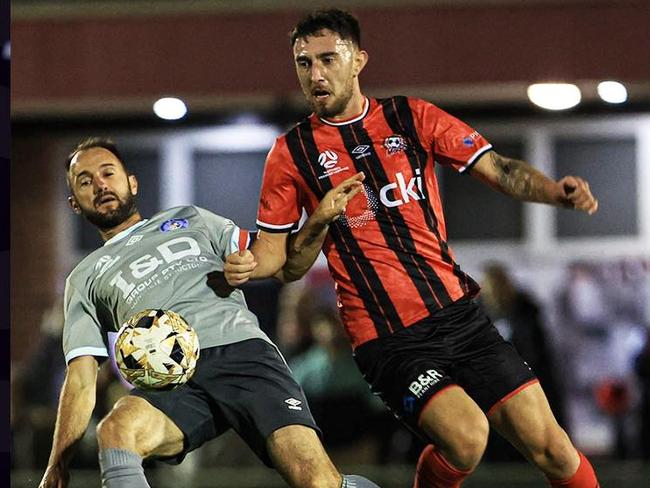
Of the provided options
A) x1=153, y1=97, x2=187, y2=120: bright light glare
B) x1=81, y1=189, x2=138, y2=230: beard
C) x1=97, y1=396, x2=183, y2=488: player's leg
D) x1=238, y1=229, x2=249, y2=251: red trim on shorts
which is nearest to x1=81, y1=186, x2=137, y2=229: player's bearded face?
x1=81, y1=189, x2=138, y2=230: beard

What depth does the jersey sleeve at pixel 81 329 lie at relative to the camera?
4.82 meters

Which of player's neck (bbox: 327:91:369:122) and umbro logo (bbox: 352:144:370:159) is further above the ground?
player's neck (bbox: 327:91:369:122)

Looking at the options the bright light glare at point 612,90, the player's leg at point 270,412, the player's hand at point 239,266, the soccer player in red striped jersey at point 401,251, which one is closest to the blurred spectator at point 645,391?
the bright light glare at point 612,90

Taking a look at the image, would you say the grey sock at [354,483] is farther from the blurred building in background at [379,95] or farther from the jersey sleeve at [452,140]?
the blurred building in background at [379,95]

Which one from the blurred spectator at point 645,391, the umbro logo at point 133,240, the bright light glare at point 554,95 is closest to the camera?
the umbro logo at point 133,240

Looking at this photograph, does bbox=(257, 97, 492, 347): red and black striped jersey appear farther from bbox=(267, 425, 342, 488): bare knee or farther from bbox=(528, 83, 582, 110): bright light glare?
bbox=(528, 83, 582, 110): bright light glare

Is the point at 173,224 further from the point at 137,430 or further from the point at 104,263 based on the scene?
the point at 137,430

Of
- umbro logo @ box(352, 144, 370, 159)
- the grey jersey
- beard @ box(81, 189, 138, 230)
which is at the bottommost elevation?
the grey jersey

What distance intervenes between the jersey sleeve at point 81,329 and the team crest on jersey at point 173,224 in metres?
0.43

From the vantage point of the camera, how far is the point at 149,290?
15.9 ft

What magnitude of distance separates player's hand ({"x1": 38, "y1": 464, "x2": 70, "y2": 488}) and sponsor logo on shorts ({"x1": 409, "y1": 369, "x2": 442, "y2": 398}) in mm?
1359

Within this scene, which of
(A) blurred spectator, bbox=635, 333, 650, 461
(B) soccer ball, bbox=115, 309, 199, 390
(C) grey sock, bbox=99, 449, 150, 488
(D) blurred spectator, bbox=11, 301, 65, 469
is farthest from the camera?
(D) blurred spectator, bbox=11, 301, 65, 469

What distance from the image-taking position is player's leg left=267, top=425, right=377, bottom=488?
454cm

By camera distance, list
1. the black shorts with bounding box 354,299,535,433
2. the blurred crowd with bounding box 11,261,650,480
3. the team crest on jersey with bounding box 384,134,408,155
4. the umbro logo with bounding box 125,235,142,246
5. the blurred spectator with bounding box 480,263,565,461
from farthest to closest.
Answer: the blurred crowd with bounding box 11,261,650,480, the blurred spectator with bounding box 480,263,565,461, the umbro logo with bounding box 125,235,142,246, the team crest on jersey with bounding box 384,134,408,155, the black shorts with bounding box 354,299,535,433
